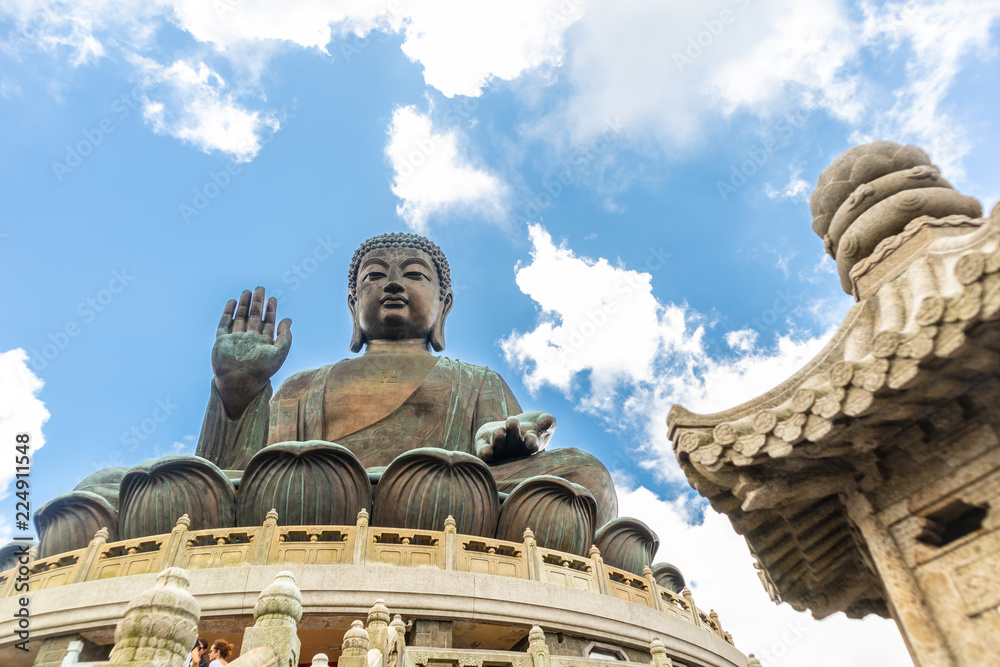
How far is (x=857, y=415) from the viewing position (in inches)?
110

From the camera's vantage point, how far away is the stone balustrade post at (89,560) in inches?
284

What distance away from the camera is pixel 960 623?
2.62 metres

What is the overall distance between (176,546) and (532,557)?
3.63m

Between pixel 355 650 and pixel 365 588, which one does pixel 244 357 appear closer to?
pixel 365 588

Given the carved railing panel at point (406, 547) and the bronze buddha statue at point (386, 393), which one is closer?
the carved railing panel at point (406, 547)

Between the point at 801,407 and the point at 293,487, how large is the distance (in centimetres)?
658

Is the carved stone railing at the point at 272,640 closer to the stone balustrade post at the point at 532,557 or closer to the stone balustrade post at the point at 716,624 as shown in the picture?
the stone balustrade post at the point at 532,557

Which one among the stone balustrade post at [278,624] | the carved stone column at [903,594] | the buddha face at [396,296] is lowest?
the carved stone column at [903,594]

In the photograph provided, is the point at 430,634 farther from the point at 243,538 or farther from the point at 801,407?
the point at 801,407

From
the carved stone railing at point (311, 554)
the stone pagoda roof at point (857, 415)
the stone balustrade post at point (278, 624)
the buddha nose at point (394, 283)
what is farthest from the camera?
the buddha nose at point (394, 283)

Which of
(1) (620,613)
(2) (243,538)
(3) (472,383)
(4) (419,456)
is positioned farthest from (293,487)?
(3) (472,383)

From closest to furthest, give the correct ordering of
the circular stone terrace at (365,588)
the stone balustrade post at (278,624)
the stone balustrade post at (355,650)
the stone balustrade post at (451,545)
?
the stone balustrade post at (278,624), the stone balustrade post at (355,650), the circular stone terrace at (365,588), the stone balustrade post at (451,545)

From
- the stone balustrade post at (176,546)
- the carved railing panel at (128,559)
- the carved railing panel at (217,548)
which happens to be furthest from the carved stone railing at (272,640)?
the carved railing panel at (128,559)

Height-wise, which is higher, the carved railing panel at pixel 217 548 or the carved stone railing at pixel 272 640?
the carved railing panel at pixel 217 548
